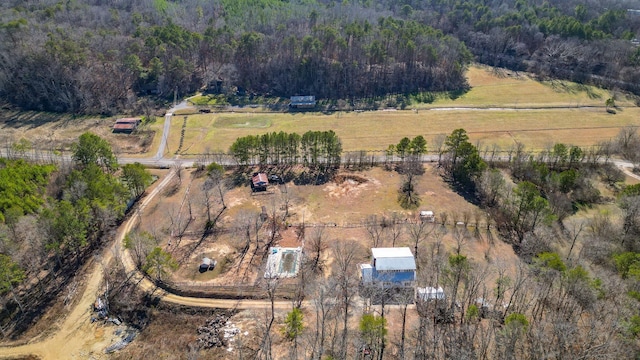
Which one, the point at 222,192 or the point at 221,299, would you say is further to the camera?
the point at 222,192

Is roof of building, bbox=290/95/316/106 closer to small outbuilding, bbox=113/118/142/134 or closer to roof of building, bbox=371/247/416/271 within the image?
small outbuilding, bbox=113/118/142/134

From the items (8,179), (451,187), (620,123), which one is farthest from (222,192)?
(620,123)

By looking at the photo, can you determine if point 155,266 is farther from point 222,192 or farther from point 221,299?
point 222,192

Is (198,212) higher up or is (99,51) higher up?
(99,51)

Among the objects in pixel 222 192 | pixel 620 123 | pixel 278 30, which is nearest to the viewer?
pixel 222 192

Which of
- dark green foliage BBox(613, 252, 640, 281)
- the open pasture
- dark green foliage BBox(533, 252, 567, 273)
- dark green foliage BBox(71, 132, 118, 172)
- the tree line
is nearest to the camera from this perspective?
dark green foliage BBox(533, 252, 567, 273)

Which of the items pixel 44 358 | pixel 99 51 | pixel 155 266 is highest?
pixel 99 51

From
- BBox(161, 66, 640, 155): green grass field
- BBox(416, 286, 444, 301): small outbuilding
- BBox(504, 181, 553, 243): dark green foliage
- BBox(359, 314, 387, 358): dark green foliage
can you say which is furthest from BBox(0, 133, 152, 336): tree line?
BBox(504, 181, 553, 243): dark green foliage
